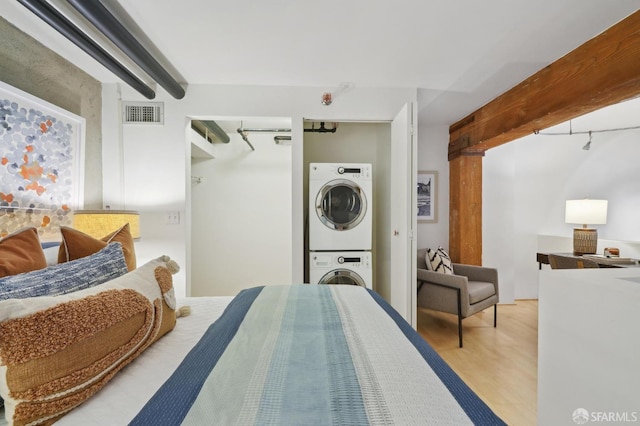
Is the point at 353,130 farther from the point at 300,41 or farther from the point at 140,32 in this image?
the point at 140,32

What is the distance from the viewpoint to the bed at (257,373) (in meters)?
0.61

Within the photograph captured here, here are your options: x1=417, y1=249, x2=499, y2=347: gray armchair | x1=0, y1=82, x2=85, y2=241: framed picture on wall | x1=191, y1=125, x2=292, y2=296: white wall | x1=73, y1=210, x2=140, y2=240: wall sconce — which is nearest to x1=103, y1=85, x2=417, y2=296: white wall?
x1=0, y1=82, x2=85, y2=241: framed picture on wall

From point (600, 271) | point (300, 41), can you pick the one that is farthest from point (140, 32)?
point (600, 271)

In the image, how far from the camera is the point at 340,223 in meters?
2.99

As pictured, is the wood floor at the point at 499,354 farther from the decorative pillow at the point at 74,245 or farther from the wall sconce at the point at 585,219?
the decorative pillow at the point at 74,245

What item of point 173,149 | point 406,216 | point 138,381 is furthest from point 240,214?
point 138,381

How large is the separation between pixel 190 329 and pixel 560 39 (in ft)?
9.16

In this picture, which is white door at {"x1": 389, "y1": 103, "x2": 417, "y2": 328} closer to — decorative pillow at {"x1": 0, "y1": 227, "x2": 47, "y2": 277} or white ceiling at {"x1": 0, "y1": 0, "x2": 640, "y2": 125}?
white ceiling at {"x1": 0, "y1": 0, "x2": 640, "y2": 125}

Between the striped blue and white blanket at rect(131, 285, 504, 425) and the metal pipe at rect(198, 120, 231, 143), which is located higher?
the metal pipe at rect(198, 120, 231, 143)

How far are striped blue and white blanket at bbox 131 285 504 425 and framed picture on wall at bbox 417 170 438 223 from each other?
2774 mm

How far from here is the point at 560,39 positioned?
185cm

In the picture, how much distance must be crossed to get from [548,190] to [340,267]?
128 inches

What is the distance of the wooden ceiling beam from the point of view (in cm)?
165

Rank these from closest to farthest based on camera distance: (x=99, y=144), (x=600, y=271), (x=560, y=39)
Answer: (x=600, y=271) → (x=560, y=39) → (x=99, y=144)
